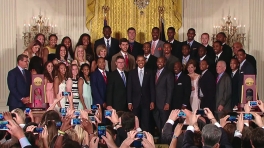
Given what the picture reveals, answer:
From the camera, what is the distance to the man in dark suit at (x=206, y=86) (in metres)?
10.8

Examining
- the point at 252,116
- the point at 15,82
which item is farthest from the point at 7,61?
the point at 252,116

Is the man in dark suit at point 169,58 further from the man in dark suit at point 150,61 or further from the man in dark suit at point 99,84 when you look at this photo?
the man in dark suit at point 99,84

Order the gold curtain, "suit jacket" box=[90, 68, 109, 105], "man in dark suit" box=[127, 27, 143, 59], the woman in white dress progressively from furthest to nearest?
the gold curtain → "man in dark suit" box=[127, 27, 143, 59] → the woman in white dress → "suit jacket" box=[90, 68, 109, 105]

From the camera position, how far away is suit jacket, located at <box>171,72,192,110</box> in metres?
10.8

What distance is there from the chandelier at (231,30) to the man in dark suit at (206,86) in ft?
7.80

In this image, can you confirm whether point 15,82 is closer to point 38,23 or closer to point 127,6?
point 38,23

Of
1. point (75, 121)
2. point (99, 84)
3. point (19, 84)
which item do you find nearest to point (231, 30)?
point (99, 84)

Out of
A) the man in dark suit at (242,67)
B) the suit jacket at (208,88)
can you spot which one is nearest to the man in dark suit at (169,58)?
the suit jacket at (208,88)

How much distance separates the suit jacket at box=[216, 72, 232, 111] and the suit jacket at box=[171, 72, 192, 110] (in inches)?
22.6

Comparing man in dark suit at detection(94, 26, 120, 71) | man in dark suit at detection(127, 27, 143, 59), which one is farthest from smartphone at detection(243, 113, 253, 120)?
man in dark suit at detection(94, 26, 120, 71)

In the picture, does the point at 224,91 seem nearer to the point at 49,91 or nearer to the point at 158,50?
the point at 158,50

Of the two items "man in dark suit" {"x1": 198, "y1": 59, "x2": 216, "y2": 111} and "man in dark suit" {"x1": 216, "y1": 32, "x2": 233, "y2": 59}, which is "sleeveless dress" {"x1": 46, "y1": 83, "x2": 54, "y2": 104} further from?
"man in dark suit" {"x1": 216, "y1": 32, "x2": 233, "y2": 59}

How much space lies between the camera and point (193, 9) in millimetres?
14000

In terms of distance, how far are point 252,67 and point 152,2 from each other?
13.7ft
